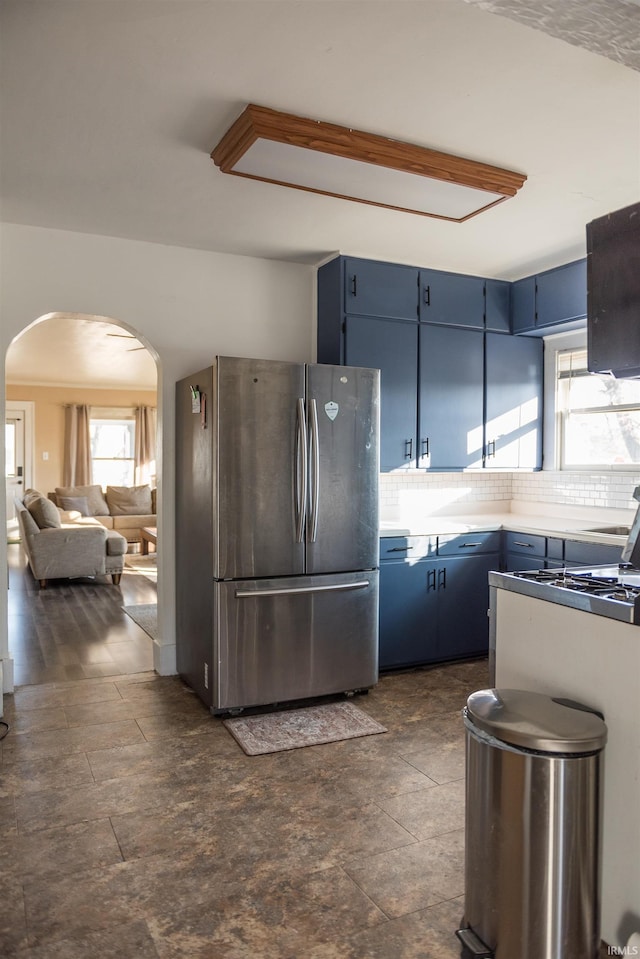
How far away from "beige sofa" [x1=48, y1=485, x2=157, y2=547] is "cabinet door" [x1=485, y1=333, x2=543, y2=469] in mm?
6373

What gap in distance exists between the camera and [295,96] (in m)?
2.37

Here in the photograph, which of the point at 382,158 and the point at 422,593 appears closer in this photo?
the point at 382,158

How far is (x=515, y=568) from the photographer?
4391mm

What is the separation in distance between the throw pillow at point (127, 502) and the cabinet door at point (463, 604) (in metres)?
6.91

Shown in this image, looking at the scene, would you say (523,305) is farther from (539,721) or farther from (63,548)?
(63,548)

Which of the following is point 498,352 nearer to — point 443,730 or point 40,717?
point 443,730

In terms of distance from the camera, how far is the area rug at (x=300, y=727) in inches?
124

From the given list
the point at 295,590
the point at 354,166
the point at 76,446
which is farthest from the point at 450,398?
the point at 76,446

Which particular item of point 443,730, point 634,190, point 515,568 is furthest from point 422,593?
point 634,190

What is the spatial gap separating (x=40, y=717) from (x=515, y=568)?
2.91 meters

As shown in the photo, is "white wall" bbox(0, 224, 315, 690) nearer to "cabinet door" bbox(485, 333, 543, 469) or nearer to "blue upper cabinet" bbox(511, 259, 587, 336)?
"cabinet door" bbox(485, 333, 543, 469)

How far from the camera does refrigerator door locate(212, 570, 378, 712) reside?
340 centimetres

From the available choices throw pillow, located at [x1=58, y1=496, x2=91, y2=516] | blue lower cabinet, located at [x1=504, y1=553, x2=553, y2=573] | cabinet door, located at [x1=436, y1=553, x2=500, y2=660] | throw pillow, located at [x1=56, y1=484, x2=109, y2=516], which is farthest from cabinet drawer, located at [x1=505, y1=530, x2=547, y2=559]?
throw pillow, located at [x1=56, y1=484, x2=109, y2=516]

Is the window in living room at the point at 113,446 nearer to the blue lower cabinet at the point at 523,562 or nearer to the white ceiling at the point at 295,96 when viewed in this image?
the white ceiling at the point at 295,96
